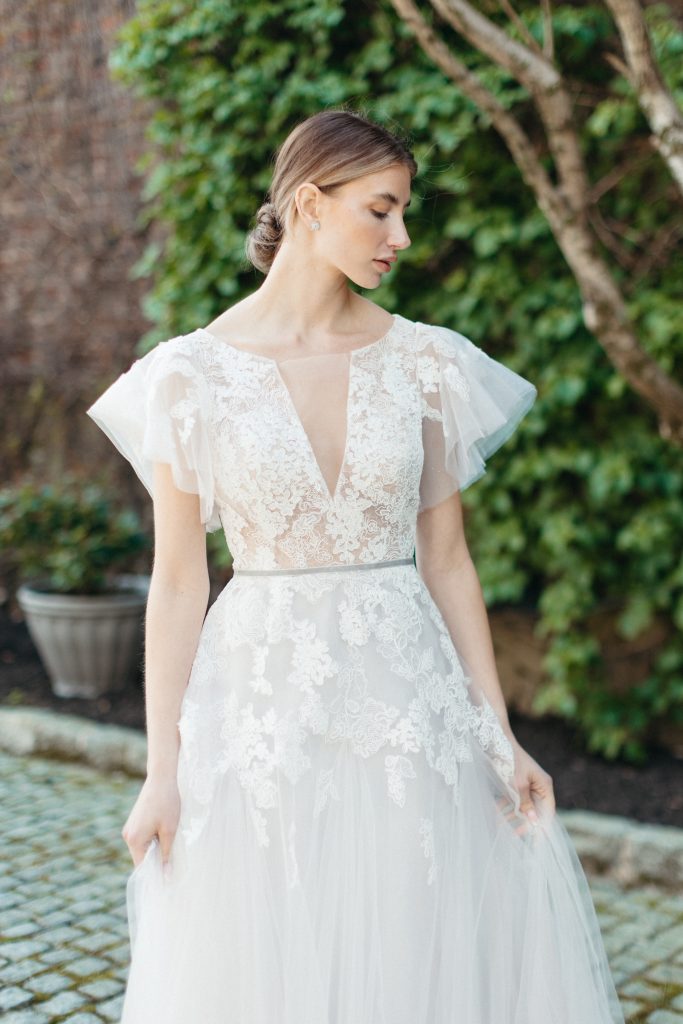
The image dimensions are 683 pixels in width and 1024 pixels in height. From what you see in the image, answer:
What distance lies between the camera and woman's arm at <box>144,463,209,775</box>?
1.88 m

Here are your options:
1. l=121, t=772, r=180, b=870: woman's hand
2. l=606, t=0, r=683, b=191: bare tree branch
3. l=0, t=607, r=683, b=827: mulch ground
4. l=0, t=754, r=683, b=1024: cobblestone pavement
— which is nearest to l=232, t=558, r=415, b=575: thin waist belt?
l=121, t=772, r=180, b=870: woman's hand

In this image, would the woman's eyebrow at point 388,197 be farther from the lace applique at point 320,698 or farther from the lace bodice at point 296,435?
the lace applique at point 320,698

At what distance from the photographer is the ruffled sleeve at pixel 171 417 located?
1898 millimetres

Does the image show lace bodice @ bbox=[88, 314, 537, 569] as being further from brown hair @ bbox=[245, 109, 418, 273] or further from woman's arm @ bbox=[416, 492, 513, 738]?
brown hair @ bbox=[245, 109, 418, 273]

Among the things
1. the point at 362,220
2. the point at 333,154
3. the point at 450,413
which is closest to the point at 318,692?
the point at 450,413

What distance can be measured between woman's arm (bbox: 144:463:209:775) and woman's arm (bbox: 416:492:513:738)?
0.44 metres

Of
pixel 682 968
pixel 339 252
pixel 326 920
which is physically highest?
pixel 339 252

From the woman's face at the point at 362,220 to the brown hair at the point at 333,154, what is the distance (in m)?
0.02

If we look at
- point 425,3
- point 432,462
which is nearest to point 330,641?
point 432,462

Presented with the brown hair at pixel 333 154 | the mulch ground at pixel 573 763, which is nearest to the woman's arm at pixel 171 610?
the brown hair at pixel 333 154

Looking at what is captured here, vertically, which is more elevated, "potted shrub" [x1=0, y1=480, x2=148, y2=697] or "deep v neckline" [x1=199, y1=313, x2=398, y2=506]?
"deep v neckline" [x1=199, y1=313, x2=398, y2=506]

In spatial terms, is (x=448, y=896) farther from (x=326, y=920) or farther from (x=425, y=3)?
(x=425, y=3)

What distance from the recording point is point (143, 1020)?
72.0 inches

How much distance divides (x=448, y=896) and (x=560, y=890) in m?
0.26
